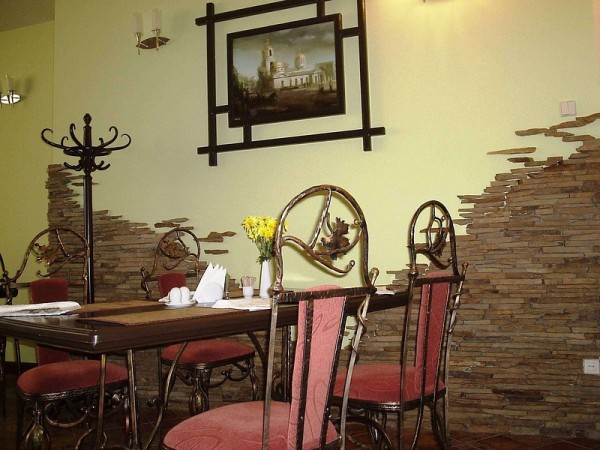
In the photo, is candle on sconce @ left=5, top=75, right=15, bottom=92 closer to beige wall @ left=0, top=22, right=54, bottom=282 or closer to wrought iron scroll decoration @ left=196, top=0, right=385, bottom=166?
beige wall @ left=0, top=22, right=54, bottom=282

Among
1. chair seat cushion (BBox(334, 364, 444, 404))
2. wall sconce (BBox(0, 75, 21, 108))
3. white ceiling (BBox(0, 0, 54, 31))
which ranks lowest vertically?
chair seat cushion (BBox(334, 364, 444, 404))

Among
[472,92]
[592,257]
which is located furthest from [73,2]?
[592,257]

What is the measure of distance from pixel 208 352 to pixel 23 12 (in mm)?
3628

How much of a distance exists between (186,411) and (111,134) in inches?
81.0

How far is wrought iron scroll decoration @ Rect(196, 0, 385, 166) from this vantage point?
340 cm

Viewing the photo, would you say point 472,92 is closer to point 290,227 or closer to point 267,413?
point 290,227

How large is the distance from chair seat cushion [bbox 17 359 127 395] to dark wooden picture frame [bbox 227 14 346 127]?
190cm

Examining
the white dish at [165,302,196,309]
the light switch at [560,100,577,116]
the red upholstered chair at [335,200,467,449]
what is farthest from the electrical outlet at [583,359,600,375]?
the white dish at [165,302,196,309]

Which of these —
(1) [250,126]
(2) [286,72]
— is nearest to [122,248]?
(1) [250,126]

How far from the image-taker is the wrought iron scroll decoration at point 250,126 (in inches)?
134

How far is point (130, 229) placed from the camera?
4.04 metres

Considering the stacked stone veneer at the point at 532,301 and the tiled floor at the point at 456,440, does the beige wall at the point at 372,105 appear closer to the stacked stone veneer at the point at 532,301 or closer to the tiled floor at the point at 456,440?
the stacked stone veneer at the point at 532,301

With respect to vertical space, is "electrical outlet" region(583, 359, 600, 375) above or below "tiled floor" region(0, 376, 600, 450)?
above

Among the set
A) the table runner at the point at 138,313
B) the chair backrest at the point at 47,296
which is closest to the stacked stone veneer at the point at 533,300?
the table runner at the point at 138,313
